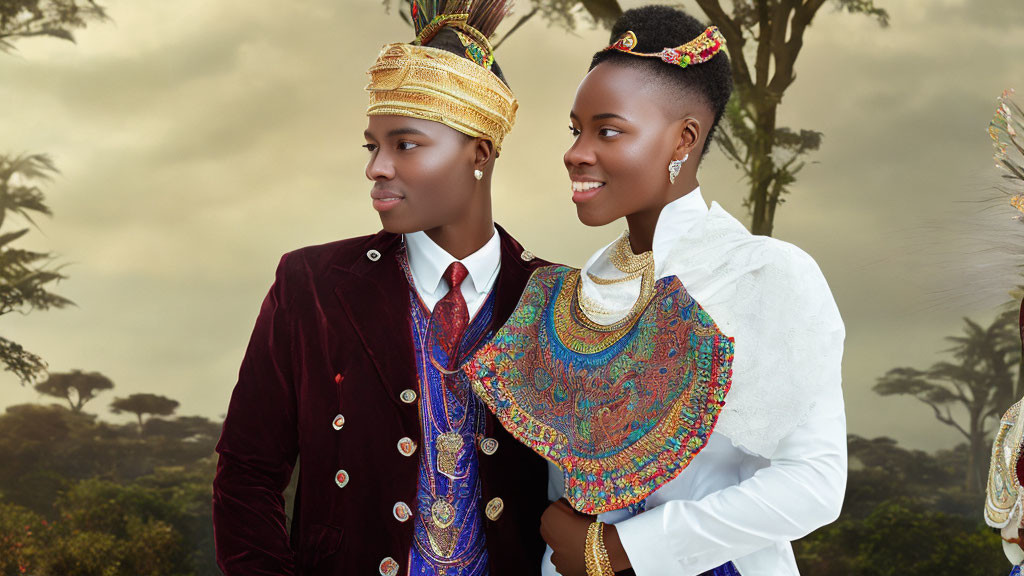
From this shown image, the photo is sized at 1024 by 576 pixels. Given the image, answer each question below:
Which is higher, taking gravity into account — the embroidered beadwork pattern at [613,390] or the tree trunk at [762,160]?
the tree trunk at [762,160]

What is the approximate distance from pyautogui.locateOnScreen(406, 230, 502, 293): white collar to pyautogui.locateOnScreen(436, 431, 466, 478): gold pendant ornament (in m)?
0.37

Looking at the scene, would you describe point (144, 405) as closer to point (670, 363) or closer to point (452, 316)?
point (452, 316)

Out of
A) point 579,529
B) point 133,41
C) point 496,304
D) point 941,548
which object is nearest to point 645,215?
point 496,304

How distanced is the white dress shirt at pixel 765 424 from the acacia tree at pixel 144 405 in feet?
17.3

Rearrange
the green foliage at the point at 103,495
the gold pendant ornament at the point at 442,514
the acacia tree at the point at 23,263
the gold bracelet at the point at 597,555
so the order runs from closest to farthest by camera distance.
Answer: the gold bracelet at the point at 597,555
the gold pendant ornament at the point at 442,514
the green foliage at the point at 103,495
the acacia tree at the point at 23,263

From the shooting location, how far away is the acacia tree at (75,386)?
6.43 m

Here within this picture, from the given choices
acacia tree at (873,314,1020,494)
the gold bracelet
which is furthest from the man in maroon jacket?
acacia tree at (873,314,1020,494)

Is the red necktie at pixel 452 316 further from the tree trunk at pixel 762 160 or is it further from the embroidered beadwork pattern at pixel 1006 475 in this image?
the tree trunk at pixel 762 160

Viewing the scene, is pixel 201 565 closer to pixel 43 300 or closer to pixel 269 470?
pixel 43 300

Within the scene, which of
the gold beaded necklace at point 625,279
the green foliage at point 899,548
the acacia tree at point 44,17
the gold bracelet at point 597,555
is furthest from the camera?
the acacia tree at point 44,17

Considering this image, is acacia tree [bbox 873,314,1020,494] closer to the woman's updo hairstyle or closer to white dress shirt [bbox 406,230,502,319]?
white dress shirt [bbox 406,230,502,319]

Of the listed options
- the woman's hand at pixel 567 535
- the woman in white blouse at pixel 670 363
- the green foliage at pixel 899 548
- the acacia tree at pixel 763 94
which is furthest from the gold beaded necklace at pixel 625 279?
the green foliage at pixel 899 548

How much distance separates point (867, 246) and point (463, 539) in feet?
15.2

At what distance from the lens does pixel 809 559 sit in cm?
606
